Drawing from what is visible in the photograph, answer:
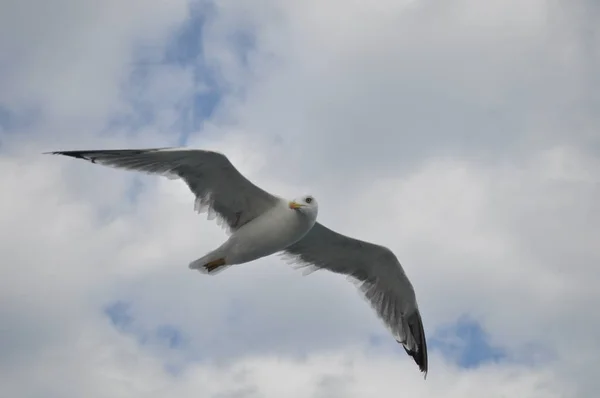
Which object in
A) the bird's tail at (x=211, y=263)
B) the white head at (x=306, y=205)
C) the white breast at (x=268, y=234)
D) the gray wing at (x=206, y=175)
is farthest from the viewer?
the bird's tail at (x=211, y=263)

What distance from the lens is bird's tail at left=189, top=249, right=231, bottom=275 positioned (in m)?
13.7

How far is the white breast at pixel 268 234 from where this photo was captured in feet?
44.4

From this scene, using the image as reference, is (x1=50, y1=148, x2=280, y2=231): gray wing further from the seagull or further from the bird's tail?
the bird's tail

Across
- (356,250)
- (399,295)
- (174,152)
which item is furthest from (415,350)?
(174,152)

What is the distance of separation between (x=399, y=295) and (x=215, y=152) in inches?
191

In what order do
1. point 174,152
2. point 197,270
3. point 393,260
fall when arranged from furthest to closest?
point 393,260 < point 197,270 < point 174,152

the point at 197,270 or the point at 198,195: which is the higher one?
the point at 198,195

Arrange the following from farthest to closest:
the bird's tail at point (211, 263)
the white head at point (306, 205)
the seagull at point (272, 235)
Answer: the bird's tail at point (211, 263) → the white head at point (306, 205) → the seagull at point (272, 235)

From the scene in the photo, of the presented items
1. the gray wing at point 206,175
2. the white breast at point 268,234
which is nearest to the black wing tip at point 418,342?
the white breast at point 268,234

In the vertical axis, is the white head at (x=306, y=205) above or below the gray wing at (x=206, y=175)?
below

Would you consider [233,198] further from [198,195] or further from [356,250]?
[356,250]

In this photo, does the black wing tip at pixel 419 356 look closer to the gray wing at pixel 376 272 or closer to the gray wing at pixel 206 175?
the gray wing at pixel 376 272

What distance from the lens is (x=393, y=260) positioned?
15156 mm

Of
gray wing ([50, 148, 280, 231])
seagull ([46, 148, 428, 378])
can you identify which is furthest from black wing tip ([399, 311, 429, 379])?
gray wing ([50, 148, 280, 231])
